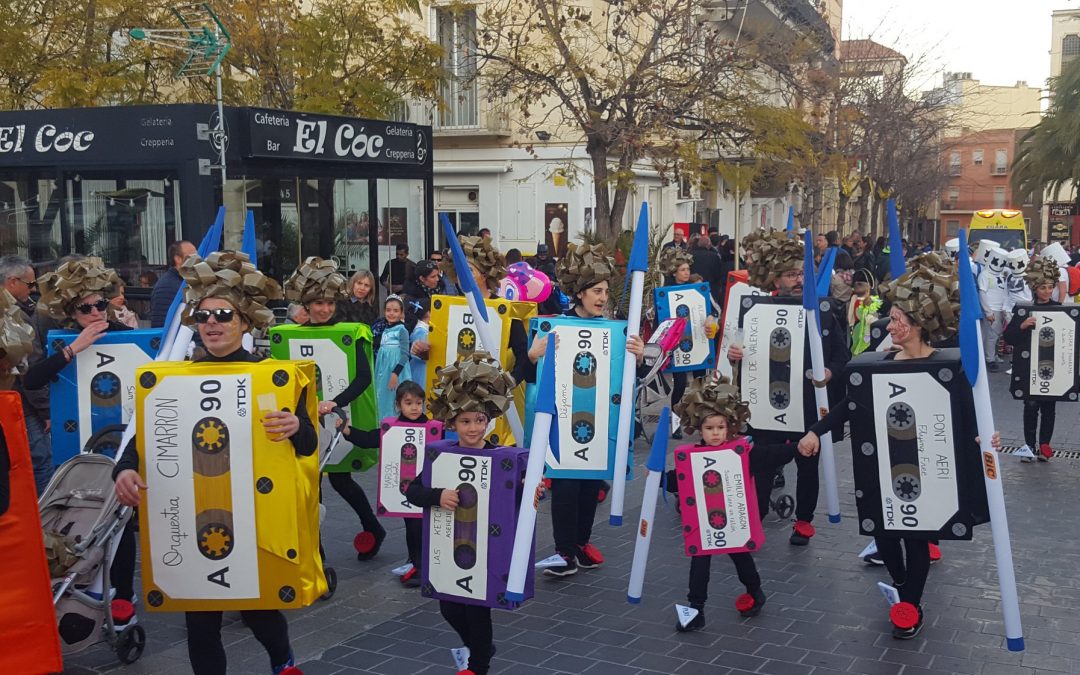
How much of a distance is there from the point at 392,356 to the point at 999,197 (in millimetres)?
91898

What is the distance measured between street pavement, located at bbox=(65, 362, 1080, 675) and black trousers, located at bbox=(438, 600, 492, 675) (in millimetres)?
537

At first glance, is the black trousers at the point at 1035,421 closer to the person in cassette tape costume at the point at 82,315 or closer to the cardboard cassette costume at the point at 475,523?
the cardboard cassette costume at the point at 475,523

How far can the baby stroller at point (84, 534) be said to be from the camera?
17.7 ft

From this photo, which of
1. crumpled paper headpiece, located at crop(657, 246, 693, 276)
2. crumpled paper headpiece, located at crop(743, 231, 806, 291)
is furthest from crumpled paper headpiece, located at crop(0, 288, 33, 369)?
crumpled paper headpiece, located at crop(657, 246, 693, 276)

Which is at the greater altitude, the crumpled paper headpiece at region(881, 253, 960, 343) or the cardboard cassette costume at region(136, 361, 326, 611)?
the crumpled paper headpiece at region(881, 253, 960, 343)

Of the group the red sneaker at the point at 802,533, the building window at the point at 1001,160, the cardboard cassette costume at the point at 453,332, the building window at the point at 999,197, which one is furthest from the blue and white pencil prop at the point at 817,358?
the building window at the point at 1001,160

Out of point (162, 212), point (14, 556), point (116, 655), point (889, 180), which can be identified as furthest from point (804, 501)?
point (889, 180)

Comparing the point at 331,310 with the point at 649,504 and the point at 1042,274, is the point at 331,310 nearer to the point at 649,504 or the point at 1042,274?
the point at 649,504

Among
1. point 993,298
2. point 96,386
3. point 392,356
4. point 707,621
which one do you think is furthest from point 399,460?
point 993,298

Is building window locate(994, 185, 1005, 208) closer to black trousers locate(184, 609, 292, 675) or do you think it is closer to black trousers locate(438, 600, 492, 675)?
black trousers locate(438, 600, 492, 675)

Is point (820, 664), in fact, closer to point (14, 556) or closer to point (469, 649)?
point (469, 649)

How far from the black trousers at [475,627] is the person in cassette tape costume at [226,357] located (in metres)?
0.72

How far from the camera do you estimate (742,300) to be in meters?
8.26

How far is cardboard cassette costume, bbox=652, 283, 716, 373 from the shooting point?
1127 cm
